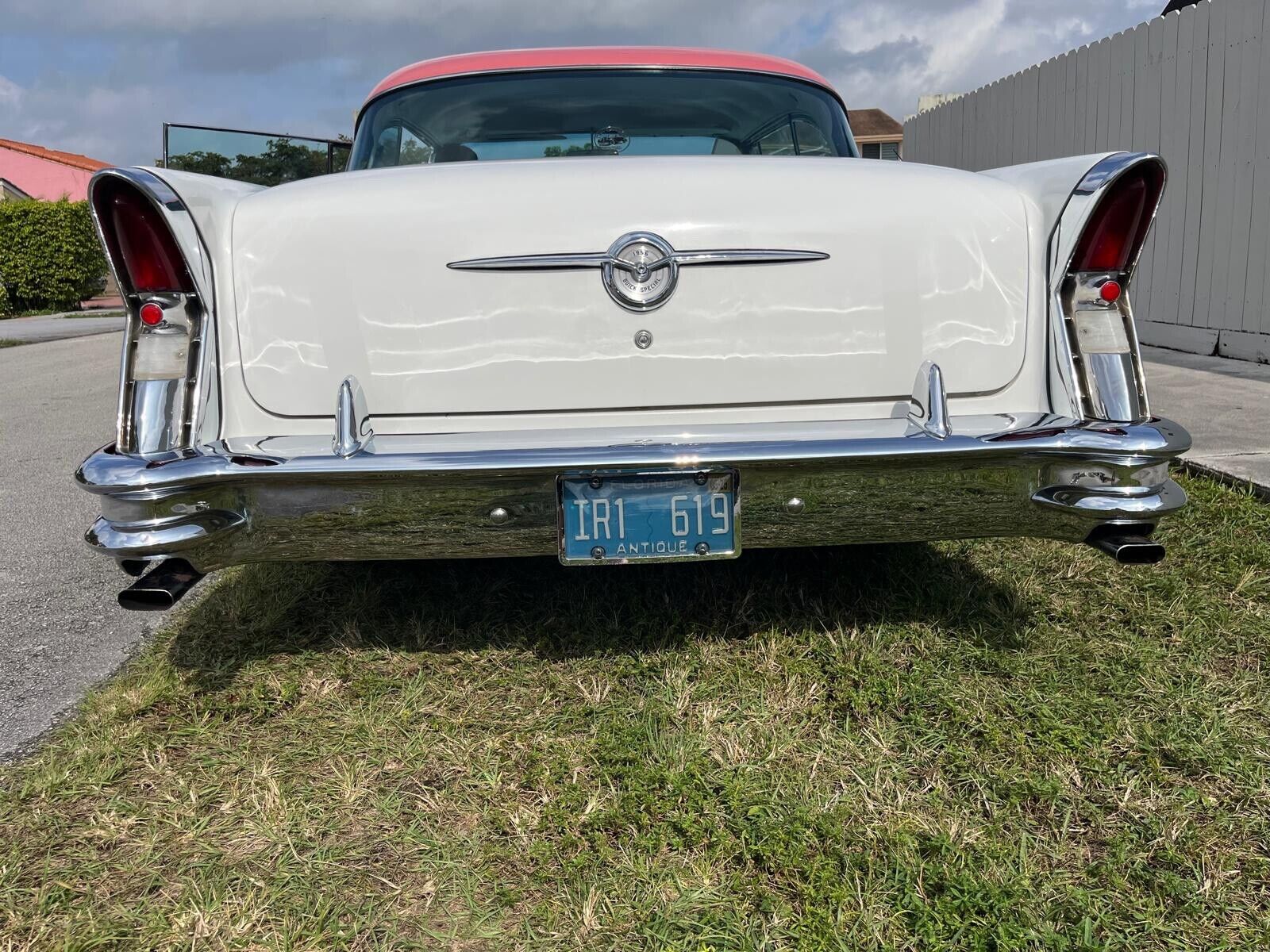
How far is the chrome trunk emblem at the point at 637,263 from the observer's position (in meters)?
2.13

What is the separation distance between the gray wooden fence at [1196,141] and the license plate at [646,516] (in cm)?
597

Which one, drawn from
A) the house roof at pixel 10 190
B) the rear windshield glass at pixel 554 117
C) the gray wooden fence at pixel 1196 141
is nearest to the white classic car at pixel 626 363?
the rear windshield glass at pixel 554 117

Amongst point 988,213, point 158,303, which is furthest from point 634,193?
point 158,303

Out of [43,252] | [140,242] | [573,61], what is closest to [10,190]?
[43,252]

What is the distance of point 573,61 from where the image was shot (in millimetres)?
3176

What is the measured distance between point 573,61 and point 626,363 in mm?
1471

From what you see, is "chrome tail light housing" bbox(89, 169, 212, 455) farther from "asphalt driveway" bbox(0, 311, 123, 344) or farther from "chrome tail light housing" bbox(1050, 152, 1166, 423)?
"asphalt driveway" bbox(0, 311, 123, 344)

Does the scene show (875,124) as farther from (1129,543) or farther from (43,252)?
(1129,543)

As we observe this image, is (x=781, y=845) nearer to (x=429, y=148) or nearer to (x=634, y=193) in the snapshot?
(x=634, y=193)

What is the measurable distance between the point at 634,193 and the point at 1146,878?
162cm

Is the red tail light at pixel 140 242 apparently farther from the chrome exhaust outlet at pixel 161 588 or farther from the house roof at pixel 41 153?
the house roof at pixel 41 153

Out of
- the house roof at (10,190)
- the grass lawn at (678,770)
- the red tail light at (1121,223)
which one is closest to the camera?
the grass lawn at (678,770)

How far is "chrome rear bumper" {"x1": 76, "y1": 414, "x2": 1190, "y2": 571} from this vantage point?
1.97m

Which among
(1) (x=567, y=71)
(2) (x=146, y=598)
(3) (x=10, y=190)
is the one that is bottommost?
(2) (x=146, y=598)
